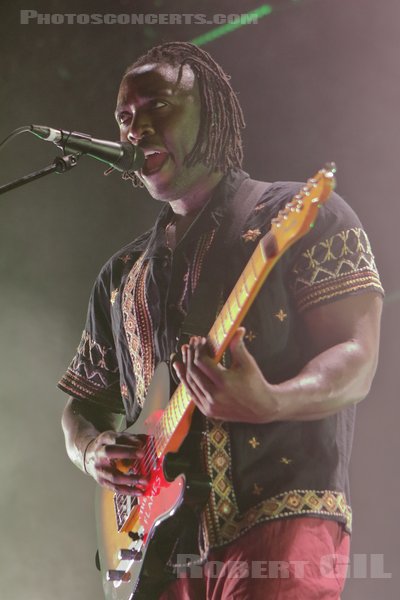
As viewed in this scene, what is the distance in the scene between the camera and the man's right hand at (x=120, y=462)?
1.74m

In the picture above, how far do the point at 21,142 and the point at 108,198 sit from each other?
0.44m

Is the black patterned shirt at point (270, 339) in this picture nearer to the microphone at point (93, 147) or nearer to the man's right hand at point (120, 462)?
the man's right hand at point (120, 462)

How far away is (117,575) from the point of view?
1.78m

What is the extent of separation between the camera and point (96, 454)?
186 centimetres

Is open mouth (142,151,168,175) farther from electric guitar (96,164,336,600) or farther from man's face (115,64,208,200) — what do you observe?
electric guitar (96,164,336,600)

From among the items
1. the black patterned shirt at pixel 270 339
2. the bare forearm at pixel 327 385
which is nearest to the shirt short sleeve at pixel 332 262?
the black patterned shirt at pixel 270 339

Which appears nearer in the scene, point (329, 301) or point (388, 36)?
point (329, 301)

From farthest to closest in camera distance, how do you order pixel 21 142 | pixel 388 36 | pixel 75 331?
pixel 21 142 < pixel 75 331 < pixel 388 36

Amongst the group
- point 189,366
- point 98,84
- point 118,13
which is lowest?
point 189,366

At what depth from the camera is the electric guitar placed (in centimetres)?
135

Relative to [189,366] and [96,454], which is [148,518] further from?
[189,366]

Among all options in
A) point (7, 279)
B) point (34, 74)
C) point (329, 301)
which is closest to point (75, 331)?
point (7, 279)

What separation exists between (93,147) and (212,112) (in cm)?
45

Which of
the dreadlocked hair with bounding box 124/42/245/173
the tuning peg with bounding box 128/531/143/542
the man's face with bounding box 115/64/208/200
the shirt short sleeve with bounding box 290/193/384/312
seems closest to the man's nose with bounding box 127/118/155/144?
the man's face with bounding box 115/64/208/200
